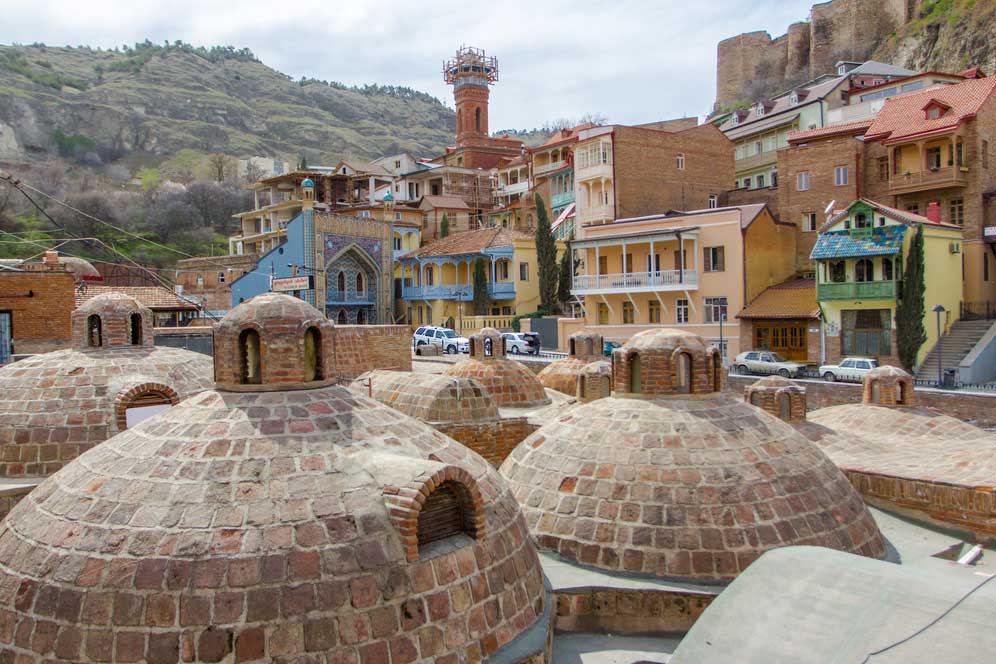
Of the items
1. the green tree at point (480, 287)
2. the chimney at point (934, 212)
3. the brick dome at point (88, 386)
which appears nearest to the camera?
the brick dome at point (88, 386)

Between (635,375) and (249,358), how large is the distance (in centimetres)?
615

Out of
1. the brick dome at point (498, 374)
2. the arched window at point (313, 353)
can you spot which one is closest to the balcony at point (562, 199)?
the brick dome at point (498, 374)

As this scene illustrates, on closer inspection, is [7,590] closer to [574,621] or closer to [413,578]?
[413,578]

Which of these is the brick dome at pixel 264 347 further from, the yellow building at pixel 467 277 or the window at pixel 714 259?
the yellow building at pixel 467 277

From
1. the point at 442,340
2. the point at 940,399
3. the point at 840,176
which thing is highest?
the point at 840,176

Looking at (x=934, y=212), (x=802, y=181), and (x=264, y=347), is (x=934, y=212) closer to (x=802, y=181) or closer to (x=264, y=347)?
(x=802, y=181)

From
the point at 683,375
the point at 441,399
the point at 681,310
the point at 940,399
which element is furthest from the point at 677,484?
the point at 681,310

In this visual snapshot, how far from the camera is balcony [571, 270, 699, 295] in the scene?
4128 cm

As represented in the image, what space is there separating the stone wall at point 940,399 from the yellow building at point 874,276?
237 inches

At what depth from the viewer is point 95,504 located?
7.63 meters

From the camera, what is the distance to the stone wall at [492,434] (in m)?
19.5

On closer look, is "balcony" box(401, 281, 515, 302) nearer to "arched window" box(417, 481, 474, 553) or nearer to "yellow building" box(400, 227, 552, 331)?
"yellow building" box(400, 227, 552, 331)

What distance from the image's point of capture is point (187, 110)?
411 ft

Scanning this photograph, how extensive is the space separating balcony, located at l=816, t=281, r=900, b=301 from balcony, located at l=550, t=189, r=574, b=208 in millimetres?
24939
